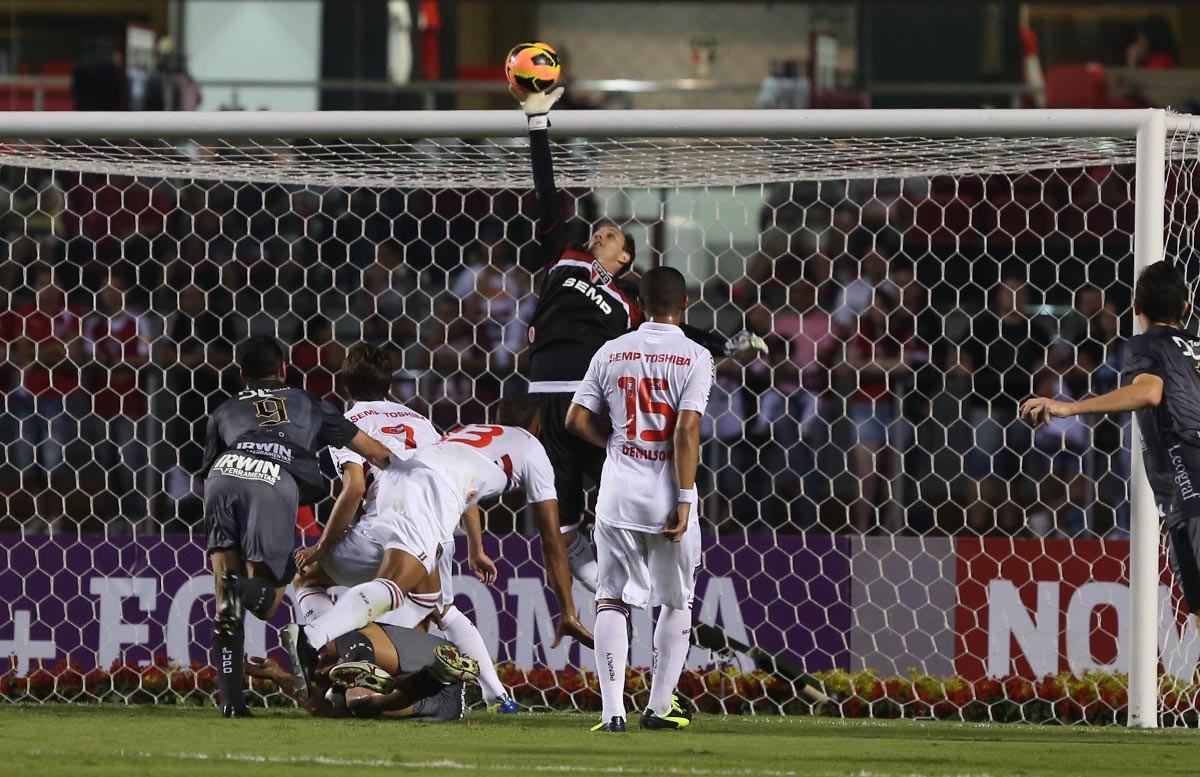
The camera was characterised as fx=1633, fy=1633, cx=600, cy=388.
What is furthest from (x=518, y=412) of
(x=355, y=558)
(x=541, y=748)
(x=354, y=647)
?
(x=541, y=748)

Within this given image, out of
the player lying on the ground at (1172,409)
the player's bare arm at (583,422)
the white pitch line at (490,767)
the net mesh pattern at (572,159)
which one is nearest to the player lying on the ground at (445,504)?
the player's bare arm at (583,422)

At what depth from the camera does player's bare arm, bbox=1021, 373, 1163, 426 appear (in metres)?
5.64

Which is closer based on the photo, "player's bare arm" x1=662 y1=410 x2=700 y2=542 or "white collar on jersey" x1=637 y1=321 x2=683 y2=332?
"player's bare arm" x1=662 y1=410 x2=700 y2=542

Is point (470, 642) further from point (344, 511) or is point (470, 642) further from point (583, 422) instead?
point (583, 422)

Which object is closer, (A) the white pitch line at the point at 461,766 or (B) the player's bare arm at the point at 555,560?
(A) the white pitch line at the point at 461,766

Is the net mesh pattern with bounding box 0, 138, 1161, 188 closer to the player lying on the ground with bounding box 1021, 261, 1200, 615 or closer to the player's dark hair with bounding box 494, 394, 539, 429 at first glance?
the player's dark hair with bounding box 494, 394, 539, 429

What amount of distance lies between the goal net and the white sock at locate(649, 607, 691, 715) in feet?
5.45

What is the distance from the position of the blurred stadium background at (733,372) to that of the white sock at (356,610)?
1.73 meters

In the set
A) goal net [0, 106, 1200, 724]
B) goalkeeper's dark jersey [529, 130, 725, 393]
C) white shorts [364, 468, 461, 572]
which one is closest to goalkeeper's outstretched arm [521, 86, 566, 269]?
goalkeeper's dark jersey [529, 130, 725, 393]

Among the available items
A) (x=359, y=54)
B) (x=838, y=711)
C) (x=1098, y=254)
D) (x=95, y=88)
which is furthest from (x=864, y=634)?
(x=359, y=54)

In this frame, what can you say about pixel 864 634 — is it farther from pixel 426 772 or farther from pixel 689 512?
pixel 426 772

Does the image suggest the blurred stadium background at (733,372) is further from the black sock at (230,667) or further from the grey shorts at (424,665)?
the black sock at (230,667)

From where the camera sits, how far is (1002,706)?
316 inches

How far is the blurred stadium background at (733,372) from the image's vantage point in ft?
27.7
